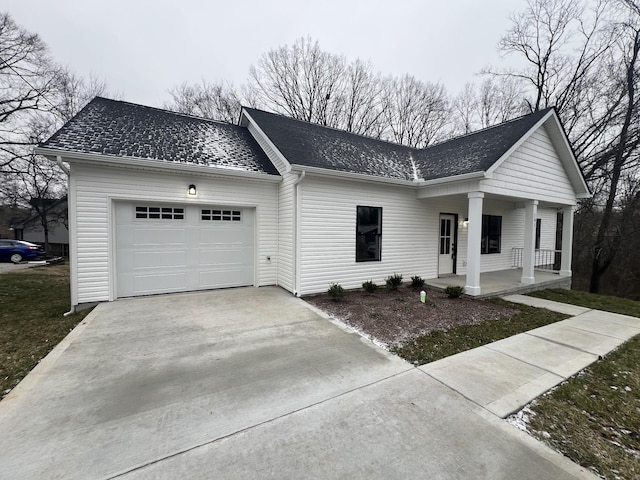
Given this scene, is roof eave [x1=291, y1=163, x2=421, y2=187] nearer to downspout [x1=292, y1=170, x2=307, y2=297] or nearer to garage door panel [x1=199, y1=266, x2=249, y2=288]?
downspout [x1=292, y1=170, x2=307, y2=297]

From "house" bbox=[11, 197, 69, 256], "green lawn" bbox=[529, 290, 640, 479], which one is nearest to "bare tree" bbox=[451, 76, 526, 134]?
"green lawn" bbox=[529, 290, 640, 479]

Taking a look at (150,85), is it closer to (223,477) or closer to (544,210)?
(223,477)

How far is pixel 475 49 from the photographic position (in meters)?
16.1

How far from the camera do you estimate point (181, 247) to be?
22.4 ft

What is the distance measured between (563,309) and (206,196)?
29.4 ft

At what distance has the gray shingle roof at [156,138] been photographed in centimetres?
600

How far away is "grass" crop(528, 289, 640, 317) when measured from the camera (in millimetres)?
6665

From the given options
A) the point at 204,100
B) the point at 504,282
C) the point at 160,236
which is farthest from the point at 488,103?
the point at 160,236

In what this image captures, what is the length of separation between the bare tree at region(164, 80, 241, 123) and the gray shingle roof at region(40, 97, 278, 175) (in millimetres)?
11175

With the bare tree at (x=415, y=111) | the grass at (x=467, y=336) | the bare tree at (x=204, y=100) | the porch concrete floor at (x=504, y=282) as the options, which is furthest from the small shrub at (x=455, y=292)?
the bare tree at (x=204, y=100)

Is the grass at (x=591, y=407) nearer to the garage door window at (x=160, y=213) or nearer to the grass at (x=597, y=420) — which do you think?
the grass at (x=597, y=420)

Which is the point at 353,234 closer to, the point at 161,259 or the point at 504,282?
the point at 161,259

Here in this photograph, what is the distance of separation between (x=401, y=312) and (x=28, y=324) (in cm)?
706

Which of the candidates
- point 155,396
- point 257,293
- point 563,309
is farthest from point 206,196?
point 563,309
